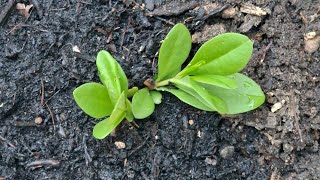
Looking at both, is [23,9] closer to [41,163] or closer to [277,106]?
[41,163]

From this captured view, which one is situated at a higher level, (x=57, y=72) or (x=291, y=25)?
(x=291, y=25)

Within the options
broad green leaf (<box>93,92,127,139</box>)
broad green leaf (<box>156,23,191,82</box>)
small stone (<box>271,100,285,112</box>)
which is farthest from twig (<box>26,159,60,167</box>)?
small stone (<box>271,100,285,112</box>)

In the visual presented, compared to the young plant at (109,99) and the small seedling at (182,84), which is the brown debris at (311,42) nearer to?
the small seedling at (182,84)

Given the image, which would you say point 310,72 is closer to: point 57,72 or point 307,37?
point 307,37

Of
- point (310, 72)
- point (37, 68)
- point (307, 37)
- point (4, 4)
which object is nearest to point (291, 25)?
point (307, 37)

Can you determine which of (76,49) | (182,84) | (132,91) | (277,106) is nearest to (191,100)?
(182,84)

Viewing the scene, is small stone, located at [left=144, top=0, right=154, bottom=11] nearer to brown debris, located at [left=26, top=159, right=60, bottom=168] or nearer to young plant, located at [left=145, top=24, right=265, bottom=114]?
young plant, located at [left=145, top=24, right=265, bottom=114]

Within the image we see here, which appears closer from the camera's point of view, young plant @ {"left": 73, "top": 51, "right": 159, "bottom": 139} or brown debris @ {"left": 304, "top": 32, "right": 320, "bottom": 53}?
young plant @ {"left": 73, "top": 51, "right": 159, "bottom": 139}
